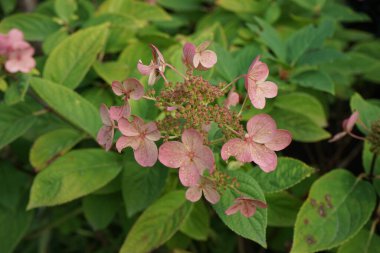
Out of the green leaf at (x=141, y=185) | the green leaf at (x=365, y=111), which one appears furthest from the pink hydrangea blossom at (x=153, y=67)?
the green leaf at (x=365, y=111)

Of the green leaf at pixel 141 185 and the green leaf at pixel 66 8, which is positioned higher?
the green leaf at pixel 66 8

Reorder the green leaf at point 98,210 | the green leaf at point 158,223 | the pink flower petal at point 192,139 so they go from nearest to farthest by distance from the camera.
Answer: the pink flower petal at point 192,139 < the green leaf at point 158,223 < the green leaf at point 98,210

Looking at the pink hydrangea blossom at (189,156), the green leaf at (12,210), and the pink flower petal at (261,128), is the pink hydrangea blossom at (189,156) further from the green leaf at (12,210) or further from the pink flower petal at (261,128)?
the green leaf at (12,210)

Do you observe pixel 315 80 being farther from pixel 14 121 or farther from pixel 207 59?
pixel 14 121

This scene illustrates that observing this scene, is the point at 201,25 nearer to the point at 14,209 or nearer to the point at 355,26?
the point at 14,209

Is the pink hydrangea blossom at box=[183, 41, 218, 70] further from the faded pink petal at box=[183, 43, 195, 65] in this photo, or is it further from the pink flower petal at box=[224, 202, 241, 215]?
the pink flower petal at box=[224, 202, 241, 215]

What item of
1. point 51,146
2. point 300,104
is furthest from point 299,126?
point 51,146

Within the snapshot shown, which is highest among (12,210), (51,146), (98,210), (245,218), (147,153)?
(147,153)
